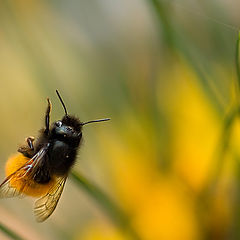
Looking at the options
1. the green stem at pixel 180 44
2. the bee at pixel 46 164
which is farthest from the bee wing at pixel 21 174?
the green stem at pixel 180 44

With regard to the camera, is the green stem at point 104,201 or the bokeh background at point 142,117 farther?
the bokeh background at point 142,117

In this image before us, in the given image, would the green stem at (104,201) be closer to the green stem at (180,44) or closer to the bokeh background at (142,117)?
the bokeh background at (142,117)

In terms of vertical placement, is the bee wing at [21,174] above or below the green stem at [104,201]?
above

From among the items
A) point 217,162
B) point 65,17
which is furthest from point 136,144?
point 65,17

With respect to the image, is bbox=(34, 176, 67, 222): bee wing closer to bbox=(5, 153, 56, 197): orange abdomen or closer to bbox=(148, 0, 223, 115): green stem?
bbox=(5, 153, 56, 197): orange abdomen

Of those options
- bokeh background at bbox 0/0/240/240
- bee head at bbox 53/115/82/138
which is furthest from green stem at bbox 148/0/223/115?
bee head at bbox 53/115/82/138

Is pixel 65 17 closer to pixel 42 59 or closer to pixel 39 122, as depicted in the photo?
pixel 39 122

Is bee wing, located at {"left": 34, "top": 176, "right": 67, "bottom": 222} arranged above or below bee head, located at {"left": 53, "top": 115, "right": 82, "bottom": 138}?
below
